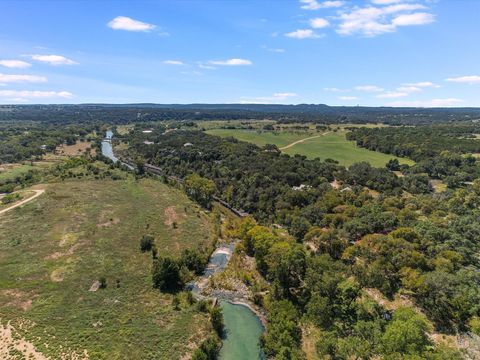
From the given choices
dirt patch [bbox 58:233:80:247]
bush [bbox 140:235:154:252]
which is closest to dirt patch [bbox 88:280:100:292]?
bush [bbox 140:235:154:252]

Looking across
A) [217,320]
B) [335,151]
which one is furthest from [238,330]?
[335,151]

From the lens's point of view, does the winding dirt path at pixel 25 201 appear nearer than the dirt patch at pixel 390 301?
No

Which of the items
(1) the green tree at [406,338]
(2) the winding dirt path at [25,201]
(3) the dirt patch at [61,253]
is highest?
(1) the green tree at [406,338]

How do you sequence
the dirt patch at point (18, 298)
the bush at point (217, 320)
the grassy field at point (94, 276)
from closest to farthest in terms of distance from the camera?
the grassy field at point (94, 276), the bush at point (217, 320), the dirt patch at point (18, 298)

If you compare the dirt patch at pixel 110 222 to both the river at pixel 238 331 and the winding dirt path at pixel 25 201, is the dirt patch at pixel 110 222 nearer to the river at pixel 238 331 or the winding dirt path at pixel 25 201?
the winding dirt path at pixel 25 201

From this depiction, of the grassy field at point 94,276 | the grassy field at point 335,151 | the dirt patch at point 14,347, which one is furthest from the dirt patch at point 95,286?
the grassy field at point 335,151

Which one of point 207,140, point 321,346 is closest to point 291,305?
point 321,346

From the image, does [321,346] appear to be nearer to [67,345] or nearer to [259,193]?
[67,345]
